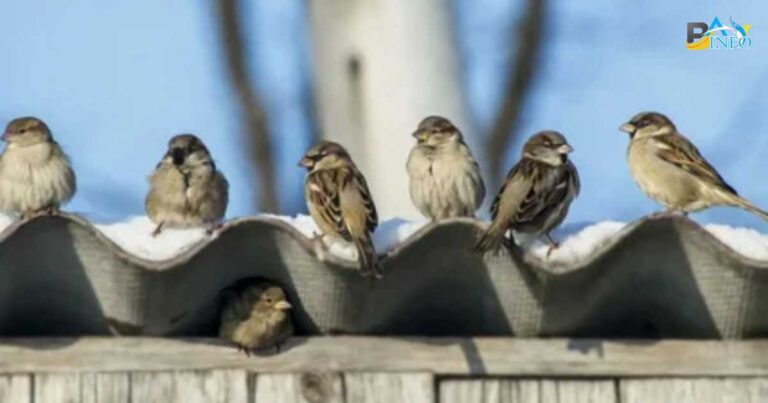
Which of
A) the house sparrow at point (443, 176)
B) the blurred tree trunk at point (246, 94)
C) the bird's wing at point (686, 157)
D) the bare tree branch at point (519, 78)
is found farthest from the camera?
the blurred tree trunk at point (246, 94)

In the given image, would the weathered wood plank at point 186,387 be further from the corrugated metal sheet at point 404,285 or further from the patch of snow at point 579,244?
the patch of snow at point 579,244

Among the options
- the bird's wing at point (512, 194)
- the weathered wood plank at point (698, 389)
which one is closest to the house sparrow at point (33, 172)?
the bird's wing at point (512, 194)

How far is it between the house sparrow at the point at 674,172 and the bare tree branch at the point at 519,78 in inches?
123

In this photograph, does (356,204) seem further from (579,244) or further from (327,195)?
(579,244)

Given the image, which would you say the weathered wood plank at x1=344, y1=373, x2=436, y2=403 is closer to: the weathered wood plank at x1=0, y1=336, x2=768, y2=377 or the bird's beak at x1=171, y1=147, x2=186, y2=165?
the weathered wood plank at x1=0, y1=336, x2=768, y2=377

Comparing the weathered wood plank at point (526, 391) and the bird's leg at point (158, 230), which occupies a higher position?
the bird's leg at point (158, 230)

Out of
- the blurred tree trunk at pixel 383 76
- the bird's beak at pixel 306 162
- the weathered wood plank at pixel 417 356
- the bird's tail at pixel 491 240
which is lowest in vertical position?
the weathered wood plank at pixel 417 356

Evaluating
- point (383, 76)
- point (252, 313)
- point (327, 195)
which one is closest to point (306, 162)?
point (327, 195)

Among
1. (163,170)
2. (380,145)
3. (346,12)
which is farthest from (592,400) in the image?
(346,12)

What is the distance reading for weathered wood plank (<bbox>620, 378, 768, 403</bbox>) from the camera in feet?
17.4

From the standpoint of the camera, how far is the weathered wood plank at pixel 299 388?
517 cm

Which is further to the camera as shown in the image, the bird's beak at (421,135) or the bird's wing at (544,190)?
the bird's beak at (421,135)

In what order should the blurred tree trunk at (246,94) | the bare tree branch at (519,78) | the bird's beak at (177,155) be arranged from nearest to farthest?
the bird's beak at (177,155) → the bare tree branch at (519,78) → the blurred tree trunk at (246,94)

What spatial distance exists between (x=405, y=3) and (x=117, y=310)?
16.0 feet
